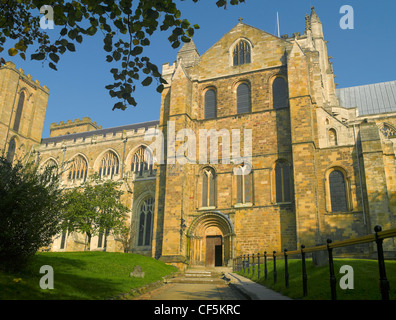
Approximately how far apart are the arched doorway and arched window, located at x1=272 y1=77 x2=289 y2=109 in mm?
8406

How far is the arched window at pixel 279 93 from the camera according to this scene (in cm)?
2492

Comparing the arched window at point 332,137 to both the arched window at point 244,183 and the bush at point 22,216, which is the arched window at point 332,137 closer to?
the arched window at point 244,183

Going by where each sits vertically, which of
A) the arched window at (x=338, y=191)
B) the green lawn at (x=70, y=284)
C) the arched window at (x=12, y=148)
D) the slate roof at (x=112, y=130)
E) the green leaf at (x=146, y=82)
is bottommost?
the green lawn at (x=70, y=284)

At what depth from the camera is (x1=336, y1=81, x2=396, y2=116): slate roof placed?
A: 41031 millimetres

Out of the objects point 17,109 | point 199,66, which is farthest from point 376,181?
point 17,109

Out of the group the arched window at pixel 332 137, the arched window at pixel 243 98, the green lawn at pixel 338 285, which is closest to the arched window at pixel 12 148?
the arched window at pixel 243 98

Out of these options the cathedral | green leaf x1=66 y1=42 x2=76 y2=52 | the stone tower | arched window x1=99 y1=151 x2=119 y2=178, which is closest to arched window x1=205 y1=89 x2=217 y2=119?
the cathedral

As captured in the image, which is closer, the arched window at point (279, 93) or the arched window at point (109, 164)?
the arched window at point (279, 93)

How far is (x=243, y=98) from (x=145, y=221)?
13.3 m

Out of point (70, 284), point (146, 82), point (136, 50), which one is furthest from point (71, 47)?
point (70, 284)

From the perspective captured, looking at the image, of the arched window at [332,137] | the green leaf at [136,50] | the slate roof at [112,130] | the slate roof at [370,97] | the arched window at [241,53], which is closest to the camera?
the green leaf at [136,50]

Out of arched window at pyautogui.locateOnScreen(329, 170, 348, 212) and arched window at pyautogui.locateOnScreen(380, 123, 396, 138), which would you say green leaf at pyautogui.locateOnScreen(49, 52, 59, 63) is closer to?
arched window at pyautogui.locateOnScreen(329, 170, 348, 212)

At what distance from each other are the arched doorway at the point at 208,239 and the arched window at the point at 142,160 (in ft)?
46.1

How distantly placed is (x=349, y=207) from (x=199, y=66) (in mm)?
14871
